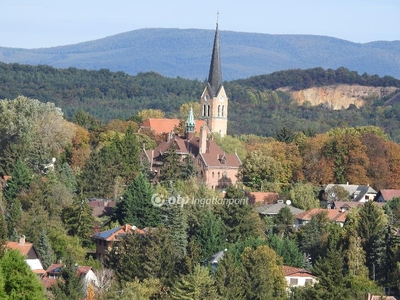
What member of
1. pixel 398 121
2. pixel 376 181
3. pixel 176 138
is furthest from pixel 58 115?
pixel 398 121

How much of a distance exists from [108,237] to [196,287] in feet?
34.3

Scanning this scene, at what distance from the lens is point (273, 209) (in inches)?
2269

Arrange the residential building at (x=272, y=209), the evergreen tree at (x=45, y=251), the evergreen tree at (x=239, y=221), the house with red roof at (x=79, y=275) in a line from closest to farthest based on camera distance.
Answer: the house with red roof at (x=79, y=275) → the evergreen tree at (x=45, y=251) → the evergreen tree at (x=239, y=221) → the residential building at (x=272, y=209)

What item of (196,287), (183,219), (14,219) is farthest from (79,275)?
(183,219)

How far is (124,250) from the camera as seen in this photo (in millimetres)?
46438

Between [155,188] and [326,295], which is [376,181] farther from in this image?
[326,295]

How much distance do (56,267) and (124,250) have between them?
8.82ft

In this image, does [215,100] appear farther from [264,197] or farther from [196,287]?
[196,287]

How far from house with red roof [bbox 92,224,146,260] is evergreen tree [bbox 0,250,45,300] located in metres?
15.5

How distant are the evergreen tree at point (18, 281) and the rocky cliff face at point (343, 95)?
162 metres

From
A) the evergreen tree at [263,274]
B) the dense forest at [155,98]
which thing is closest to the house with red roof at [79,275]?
the evergreen tree at [263,274]

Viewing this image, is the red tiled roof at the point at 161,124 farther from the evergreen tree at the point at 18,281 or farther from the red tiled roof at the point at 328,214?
the evergreen tree at the point at 18,281

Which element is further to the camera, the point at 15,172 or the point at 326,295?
the point at 15,172

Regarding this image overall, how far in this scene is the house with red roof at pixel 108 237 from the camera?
50031 mm
